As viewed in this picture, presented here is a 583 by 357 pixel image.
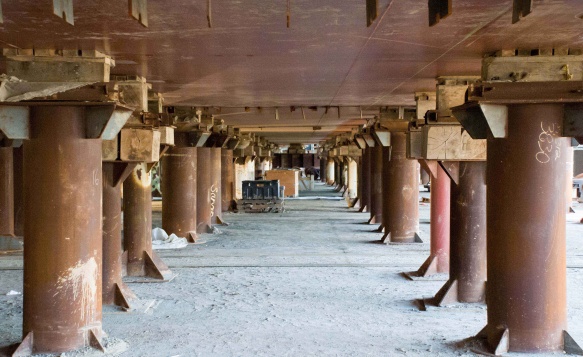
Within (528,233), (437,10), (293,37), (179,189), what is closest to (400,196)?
(179,189)

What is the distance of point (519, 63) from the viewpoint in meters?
7.89

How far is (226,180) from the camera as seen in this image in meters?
26.7

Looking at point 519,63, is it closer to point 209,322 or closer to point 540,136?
point 540,136

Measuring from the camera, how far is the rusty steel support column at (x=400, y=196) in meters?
17.0

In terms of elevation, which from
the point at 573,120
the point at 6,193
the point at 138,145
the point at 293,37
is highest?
the point at 293,37

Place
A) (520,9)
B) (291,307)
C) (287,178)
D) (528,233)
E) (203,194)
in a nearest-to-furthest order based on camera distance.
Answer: (520,9) < (528,233) < (291,307) < (203,194) < (287,178)

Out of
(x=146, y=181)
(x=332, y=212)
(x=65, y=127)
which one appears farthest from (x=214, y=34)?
(x=332, y=212)

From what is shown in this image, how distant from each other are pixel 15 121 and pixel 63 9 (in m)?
2.49

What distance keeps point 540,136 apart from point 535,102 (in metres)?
0.37

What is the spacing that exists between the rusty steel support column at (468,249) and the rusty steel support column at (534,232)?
8.45 feet

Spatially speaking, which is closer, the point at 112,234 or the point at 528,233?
the point at 528,233

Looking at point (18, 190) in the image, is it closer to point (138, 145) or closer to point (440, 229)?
point (138, 145)

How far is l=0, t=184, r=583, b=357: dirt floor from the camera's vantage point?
770 cm

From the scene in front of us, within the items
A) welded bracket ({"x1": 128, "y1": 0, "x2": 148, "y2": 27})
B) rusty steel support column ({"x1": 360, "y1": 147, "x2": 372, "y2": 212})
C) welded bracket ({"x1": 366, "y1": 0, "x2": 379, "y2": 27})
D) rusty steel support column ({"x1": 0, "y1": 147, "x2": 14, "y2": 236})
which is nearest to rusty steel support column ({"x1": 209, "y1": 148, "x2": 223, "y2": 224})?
rusty steel support column ({"x1": 360, "y1": 147, "x2": 372, "y2": 212})
